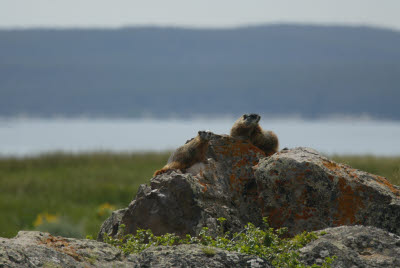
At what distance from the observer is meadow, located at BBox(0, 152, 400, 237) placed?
55.7 feet

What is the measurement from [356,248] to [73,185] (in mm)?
19921

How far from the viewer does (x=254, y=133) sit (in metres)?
9.23

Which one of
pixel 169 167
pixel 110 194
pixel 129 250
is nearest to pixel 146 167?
pixel 110 194

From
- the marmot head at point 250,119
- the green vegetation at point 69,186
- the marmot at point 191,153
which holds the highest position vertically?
the marmot head at point 250,119

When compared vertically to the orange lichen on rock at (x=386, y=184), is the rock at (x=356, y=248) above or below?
below

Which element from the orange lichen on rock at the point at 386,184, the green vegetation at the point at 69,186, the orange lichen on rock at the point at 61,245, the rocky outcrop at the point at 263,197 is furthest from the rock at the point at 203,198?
the green vegetation at the point at 69,186

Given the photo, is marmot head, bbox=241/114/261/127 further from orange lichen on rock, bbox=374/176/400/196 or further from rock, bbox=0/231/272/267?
rock, bbox=0/231/272/267

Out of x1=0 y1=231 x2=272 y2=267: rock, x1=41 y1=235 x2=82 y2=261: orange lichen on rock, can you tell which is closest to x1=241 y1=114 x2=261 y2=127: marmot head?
x1=0 y1=231 x2=272 y2=267: rock

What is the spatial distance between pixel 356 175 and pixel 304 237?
2.58 m

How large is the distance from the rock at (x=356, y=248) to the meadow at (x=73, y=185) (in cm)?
537

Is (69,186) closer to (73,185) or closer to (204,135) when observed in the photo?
(73,185)

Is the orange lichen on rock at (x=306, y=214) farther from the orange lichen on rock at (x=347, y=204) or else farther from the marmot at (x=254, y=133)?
the marmot at (x=254, y=133)

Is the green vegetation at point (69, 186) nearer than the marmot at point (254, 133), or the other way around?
the marmot at point (254, 133)

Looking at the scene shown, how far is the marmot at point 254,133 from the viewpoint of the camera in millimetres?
Answer: 8922
